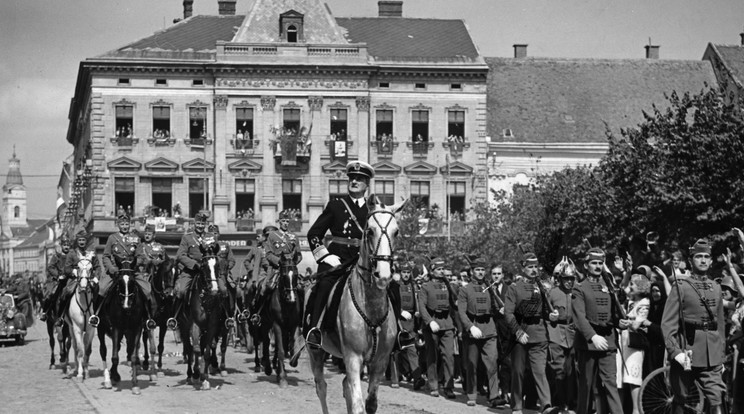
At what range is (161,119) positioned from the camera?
64.9 metres

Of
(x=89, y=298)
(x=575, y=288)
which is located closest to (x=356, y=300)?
(x=575, y=288)

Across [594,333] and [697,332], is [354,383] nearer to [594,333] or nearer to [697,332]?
[594,333]

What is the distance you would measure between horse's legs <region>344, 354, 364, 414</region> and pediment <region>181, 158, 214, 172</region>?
5206 cm

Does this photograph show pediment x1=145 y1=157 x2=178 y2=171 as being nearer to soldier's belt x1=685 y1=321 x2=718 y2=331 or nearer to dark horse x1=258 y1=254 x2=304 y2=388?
dark horse x1=258 y1=254 x2=304 y2=388

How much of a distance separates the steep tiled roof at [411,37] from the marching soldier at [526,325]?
5000cm

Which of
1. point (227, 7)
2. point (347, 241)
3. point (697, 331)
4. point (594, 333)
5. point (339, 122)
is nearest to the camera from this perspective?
point (697, 331)

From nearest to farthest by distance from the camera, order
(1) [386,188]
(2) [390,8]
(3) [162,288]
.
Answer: (3) [162,288]
(1) [386,188]
(2) [390,8]

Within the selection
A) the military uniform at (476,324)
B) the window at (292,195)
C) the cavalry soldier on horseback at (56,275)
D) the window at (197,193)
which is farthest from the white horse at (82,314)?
the window at (292,195)

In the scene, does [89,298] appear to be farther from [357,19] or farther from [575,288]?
[357,19]

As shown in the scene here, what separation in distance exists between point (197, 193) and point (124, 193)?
13.0 feet

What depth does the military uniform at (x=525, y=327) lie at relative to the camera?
1708cm

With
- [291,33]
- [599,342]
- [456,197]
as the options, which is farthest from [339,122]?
[599,342]

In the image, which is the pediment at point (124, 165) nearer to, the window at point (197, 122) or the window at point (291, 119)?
the window at point (197, 122)

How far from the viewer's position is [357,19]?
72125 mm
